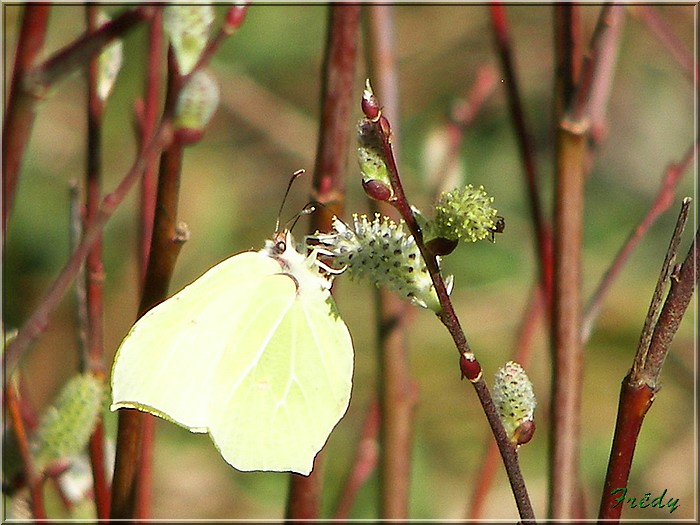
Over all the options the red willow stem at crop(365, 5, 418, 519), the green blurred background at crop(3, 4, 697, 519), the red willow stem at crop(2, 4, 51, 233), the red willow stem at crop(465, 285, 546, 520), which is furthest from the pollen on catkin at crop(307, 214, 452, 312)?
the green blurred background at crop(3, 4, 697, 519)

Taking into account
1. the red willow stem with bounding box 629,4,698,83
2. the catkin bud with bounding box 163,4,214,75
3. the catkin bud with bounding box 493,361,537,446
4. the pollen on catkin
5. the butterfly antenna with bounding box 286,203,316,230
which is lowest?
the catkin bud with bounding box 493,361,537,446

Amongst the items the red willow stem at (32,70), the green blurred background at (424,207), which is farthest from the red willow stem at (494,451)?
the green blurred background at (424,207)

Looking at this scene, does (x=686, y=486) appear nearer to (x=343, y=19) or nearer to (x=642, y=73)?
(x=642, y=73)

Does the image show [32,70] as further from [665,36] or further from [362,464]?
[665,36]

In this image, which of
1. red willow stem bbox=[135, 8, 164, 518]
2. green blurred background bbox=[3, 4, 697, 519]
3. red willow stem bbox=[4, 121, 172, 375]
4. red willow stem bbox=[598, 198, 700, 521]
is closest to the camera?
red willow stem bbox=[598, 198, 700, 521]

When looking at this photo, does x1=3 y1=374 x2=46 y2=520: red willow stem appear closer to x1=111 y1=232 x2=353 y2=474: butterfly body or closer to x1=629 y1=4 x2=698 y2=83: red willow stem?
x1=111 y1=232 x2=353 y2=474: butterfly body

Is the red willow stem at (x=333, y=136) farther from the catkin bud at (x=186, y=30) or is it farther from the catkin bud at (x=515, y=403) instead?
the catkin bud at (x=515, y=403)
